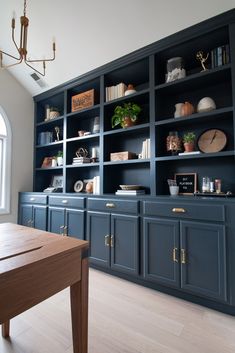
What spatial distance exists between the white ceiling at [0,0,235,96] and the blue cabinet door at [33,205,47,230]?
6.95ft

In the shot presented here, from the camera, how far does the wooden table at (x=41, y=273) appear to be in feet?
2.67

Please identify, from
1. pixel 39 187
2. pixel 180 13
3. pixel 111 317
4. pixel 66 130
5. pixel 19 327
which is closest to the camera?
pixel 19 327

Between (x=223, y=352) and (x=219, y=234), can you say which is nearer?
(x=223, y=352)

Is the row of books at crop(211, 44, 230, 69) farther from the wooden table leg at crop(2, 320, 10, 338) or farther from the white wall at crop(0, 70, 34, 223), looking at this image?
the white wall at crop(0, 70, 34, 223)

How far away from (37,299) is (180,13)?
103 inches

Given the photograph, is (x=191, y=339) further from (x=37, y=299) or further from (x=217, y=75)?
(x=217, y=75)

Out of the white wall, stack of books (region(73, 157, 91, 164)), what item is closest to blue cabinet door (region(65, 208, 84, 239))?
stack of books (region(73, 157, 91, 164))

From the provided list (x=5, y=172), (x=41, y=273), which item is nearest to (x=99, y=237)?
(x=41, y=273)

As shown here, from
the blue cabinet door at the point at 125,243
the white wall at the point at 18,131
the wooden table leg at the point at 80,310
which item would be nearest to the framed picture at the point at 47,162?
the white wall at the point at 18,131

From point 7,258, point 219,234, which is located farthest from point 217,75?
point 7,258

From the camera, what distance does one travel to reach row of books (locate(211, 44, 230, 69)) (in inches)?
78.6

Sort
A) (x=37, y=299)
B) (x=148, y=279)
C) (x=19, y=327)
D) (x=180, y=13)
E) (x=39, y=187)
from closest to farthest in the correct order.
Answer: (x=37, y=299)
(x=19, y=327)
(x=180, y=13)
(x=148, y=279)
(x=39, y=187)

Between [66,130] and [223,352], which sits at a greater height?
[66,130]

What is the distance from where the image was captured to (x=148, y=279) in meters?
2.17
